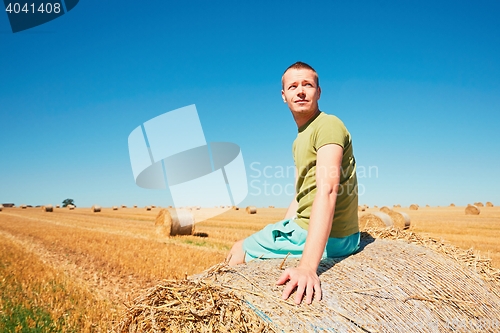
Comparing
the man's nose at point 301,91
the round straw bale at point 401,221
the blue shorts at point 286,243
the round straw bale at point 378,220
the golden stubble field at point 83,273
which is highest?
the man's nose at point 301,91

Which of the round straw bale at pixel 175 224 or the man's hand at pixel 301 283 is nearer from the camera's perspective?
the man's hand at pixel 301 283

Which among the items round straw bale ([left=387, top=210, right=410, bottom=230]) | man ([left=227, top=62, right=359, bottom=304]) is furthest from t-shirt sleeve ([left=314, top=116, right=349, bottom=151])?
round straw bale ([left=387, top=210, right=410, bottom=230])

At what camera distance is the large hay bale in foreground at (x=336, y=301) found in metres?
2.20

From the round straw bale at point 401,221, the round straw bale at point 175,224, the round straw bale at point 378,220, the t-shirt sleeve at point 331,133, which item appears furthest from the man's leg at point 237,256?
the round straw bale at point 401,221

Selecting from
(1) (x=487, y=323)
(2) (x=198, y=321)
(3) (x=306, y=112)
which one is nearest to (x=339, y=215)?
(3) (x=306, y=112)

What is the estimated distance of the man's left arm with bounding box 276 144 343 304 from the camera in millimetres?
2248

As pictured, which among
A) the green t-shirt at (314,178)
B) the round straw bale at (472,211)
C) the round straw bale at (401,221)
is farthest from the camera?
the round straw bale at (472,211)

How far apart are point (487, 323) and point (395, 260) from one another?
816mm

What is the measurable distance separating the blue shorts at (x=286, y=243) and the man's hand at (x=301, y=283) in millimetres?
511

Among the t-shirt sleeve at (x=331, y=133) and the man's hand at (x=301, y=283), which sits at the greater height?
the t-shirt sleeve at (x=331, y=133)

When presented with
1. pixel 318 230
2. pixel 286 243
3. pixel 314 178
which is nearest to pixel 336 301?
pixel 318 230

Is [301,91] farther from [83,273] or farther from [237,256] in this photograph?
[83,273]

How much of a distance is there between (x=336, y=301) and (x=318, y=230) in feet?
1.47

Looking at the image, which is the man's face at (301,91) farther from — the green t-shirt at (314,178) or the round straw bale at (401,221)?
the round straw bale at (401,221)
